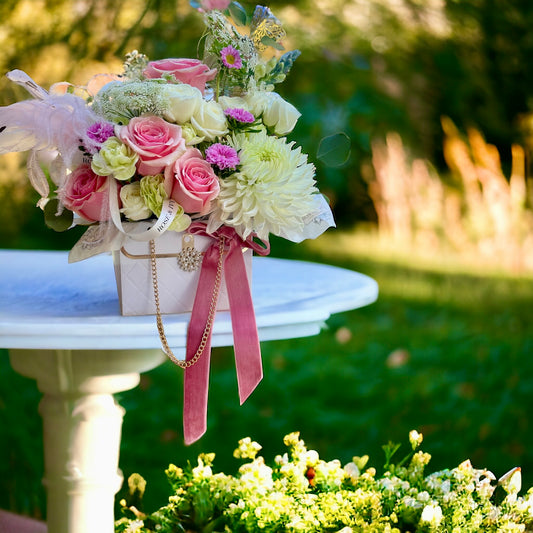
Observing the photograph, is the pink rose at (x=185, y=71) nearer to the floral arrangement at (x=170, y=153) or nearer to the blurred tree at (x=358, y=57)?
the floral arrangement at (x=170, y=153)

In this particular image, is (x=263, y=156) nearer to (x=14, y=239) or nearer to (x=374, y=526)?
(x=374, y=526)

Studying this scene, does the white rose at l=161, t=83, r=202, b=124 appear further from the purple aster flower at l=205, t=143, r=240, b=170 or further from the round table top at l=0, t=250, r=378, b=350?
the round table top at l=0, t=250, r=378, b=350

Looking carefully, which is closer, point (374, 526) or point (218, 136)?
point (218, 136)

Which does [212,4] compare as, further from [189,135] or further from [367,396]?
[367,396]

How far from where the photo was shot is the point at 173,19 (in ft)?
12.1

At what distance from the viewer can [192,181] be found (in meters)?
1.24

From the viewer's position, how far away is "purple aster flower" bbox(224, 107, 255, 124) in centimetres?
129

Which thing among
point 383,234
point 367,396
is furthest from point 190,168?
point 383,234

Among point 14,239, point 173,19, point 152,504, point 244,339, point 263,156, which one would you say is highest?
point 173,19

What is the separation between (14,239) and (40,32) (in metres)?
1.28

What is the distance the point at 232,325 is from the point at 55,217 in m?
0.36

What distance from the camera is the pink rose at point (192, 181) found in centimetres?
125

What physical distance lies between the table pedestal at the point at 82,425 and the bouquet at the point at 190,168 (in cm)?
24

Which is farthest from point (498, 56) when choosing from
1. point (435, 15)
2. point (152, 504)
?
point (152, 504)
